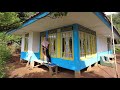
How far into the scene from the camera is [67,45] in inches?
277

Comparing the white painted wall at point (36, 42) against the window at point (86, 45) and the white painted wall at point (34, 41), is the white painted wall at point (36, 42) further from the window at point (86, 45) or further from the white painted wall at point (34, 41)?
the window at point (86, 45)

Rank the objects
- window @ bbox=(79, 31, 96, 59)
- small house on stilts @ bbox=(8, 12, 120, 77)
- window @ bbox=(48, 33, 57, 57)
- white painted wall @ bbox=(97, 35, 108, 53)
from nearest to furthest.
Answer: small house on stilts @ bbox=(8, 12, 120, 77) < window @ bbox=(79, 31, 96, 59) < window @ bbox=(48, 33, 57, 57) < white painted wall @ bbox=(97, 35, 108, 53)

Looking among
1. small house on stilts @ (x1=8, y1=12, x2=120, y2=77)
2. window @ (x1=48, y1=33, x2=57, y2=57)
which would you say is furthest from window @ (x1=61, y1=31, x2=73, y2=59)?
window @ (x1=48, y1=33, x2=57, y2=57)

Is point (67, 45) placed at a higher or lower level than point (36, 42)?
lower

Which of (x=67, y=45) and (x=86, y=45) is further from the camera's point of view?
(x=86, y=45)

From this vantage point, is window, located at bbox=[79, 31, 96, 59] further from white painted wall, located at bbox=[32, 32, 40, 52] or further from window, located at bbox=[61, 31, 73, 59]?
white painted wall, located at bbox=[32, 32, 40, 52]

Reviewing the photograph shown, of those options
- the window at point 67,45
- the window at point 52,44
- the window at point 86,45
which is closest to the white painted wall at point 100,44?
the window at point 86,45

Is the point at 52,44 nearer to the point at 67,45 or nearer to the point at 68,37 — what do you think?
the point at 67,45

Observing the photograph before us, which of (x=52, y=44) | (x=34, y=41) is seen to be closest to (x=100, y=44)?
(x=52, y=44)

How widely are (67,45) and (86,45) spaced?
5.50ft

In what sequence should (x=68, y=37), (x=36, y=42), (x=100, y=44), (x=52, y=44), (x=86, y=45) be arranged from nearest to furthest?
(x=68, y=37)
(x=86, y=45)
(x=52, y=44)
(x=36, y=42)
(x=100, y=44)

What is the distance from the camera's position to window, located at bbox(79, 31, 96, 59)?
7326 millimetres

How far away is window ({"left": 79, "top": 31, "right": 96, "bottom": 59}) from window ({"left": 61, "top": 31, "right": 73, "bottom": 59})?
688 mm
